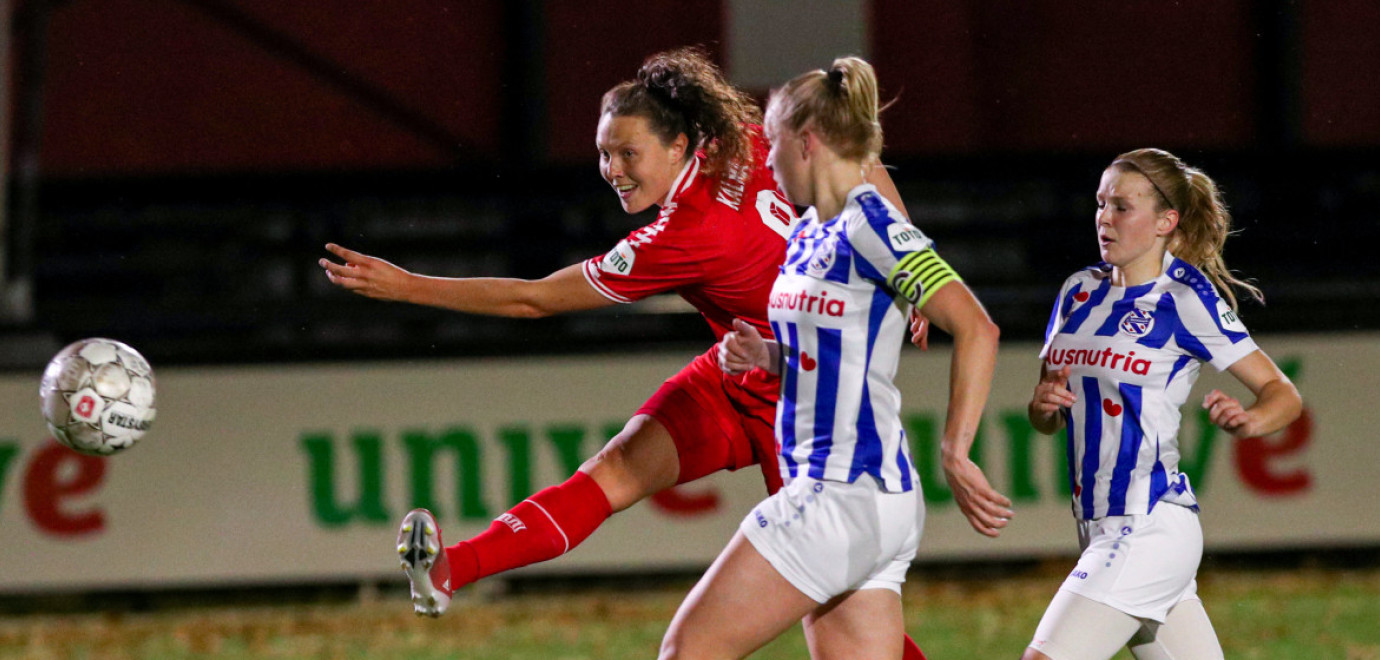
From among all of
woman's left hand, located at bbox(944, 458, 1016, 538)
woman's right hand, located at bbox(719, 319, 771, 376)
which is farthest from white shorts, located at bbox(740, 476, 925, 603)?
woman's right hand, located at bbox(719, 319, 771, 376)

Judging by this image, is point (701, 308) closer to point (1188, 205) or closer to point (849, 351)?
point (849, 351)

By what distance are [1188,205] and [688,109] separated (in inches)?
46.7

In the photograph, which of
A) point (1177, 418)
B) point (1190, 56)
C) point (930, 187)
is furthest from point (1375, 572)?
point (1177, 418)

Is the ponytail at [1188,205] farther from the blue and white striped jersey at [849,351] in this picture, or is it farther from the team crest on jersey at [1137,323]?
the blue and white striped jersey at [849,351]

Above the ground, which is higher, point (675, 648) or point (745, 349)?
point (745, 349)

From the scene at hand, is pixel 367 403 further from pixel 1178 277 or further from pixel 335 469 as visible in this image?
pixel 1178 277

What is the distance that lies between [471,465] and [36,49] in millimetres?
3960

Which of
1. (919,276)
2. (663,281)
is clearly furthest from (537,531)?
(919,276)

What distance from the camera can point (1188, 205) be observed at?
340 centimetres

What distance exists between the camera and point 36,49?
8.84 meters

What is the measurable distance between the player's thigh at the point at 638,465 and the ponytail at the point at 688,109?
692 mm

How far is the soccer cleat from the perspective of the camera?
3.36 meters

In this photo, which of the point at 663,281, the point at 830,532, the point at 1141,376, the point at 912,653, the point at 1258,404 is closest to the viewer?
the point at 830,532

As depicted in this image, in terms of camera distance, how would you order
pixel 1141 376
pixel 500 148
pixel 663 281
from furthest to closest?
pixel 500 148 < pixel 663 281 < pixel 1141 376
